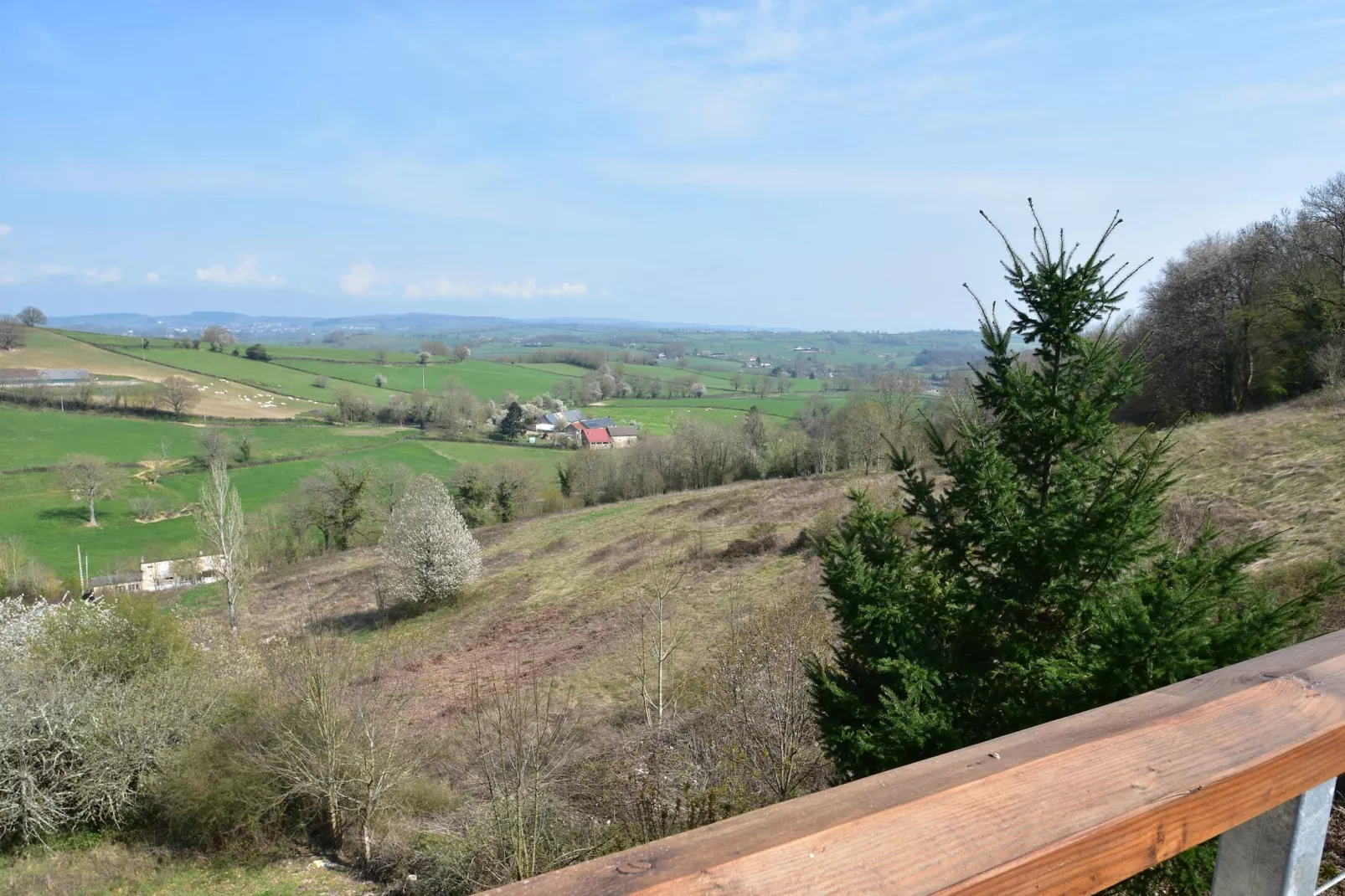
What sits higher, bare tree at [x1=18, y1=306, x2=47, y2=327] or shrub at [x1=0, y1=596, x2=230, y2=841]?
bare tree at [x1=18, y1=306, x2=47, y2=327]

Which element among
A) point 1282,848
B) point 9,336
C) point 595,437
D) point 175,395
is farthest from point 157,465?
point 1282,848

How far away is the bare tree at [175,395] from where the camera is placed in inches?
2749

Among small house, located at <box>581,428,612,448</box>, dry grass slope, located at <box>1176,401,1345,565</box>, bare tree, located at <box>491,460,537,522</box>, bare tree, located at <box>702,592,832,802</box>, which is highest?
dry grass slope, located at <box>1176,401,1345,565</box>

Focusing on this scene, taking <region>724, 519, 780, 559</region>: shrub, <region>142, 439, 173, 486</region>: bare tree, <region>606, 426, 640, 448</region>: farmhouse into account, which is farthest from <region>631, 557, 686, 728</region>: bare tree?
<region>142, 439, 173, 486</region>: bare tree

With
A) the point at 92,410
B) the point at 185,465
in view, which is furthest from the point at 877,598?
the point at 92,410

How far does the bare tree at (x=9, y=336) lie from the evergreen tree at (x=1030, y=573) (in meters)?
101

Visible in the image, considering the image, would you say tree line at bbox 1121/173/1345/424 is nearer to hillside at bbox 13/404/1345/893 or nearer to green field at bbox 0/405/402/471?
hillside at bbox 13/404/1345/893

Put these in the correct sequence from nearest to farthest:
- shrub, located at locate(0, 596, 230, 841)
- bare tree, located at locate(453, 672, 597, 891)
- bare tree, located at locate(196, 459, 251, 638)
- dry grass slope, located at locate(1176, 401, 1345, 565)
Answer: bare tree, located at locate(453, 672, 597, 891)
dry grass slope, located at locate(1176, 401, 1345, 565)
shrub, located at locate(0, 596, 230, 841)
bare tree, located at locate(196, 459, 251, 638)

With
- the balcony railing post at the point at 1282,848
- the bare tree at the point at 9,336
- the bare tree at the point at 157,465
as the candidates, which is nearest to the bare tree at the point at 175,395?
the bare tree at the point at 157,465

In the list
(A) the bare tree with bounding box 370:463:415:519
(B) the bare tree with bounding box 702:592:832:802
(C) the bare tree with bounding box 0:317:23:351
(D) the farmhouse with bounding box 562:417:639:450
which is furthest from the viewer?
(C) the bare tree with bounding box 0:317:23:351

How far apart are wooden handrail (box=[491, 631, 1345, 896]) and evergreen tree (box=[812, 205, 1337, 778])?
211 inches

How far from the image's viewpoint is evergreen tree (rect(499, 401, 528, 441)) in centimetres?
7906

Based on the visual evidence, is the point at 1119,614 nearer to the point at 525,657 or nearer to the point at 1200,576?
the point at 1200,576

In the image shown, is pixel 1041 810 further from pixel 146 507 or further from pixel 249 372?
pixel 249 372
